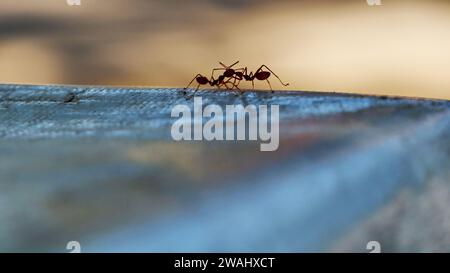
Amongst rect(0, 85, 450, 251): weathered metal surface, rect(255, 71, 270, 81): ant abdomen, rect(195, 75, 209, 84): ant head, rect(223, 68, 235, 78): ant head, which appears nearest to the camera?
rect(0, 85, 450, 251): weathered metal surface

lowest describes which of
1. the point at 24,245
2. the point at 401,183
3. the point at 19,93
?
the point at 24,245

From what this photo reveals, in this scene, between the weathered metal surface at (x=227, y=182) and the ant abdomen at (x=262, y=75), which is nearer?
the weathered metal surface at (x=227, y=182)

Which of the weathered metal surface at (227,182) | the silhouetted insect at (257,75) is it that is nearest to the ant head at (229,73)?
the silhouetted insect at (257,75)

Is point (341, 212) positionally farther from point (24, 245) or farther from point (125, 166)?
point (24, 245)

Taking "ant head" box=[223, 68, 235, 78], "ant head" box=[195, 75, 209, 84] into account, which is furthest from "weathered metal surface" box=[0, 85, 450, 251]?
"ant head" box=[223, 68, 235, 78]

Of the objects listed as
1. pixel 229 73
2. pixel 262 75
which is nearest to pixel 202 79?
pixel 229 73

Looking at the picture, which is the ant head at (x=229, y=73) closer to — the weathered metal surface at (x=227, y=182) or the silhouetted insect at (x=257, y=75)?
the silhouetted insect at (x=257, y=75)

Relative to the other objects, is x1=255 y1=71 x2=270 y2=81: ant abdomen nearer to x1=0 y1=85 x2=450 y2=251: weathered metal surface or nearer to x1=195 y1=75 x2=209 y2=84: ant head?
x1=195 y1=75 x2=209 y2=84: ant head

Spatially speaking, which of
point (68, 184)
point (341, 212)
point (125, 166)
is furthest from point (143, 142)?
point (341, 212)
